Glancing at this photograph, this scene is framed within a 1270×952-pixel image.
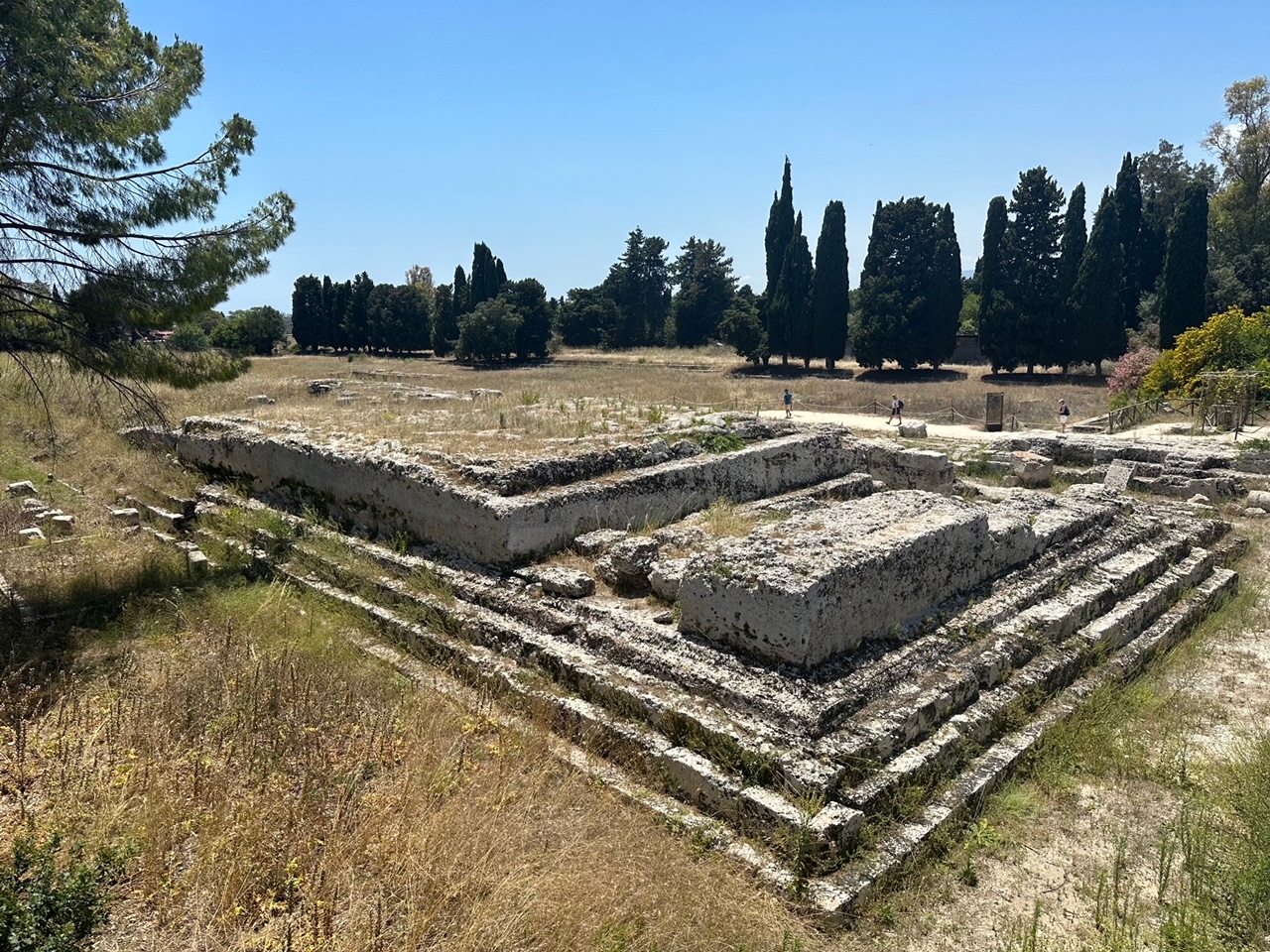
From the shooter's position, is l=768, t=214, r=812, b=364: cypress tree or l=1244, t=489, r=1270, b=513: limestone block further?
l=768, t=214, r=812, b=364: cypress tree

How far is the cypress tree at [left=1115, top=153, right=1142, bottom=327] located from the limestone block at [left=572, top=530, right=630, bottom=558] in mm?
39157

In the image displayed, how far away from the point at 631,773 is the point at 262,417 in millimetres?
9413

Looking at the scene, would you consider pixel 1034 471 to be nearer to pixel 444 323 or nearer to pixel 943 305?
pixel 943 305

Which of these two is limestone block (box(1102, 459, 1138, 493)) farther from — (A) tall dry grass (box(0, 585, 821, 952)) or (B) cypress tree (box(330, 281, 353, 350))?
(B) cypress tree (box(330, 281, 353, 350))

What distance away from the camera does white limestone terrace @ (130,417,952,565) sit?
24.8 ft

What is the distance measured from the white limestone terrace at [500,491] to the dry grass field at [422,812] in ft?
4.89

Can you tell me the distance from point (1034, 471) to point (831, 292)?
29.2 metres

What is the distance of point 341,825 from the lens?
12.4 ft

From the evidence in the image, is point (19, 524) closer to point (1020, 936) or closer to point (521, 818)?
point (521, 818)

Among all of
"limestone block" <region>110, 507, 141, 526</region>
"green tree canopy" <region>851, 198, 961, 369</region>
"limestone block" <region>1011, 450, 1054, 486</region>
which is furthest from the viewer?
"green tree canopy" <region>851, 198, 961, 369</region>

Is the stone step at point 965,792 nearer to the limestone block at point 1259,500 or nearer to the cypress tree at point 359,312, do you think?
the limestone block at point 1259,500

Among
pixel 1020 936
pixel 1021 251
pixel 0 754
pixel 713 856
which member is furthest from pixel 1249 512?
pixel 1021 251

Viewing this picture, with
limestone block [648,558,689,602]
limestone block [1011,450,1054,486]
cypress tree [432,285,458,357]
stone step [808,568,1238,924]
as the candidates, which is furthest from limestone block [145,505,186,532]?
cypress tree [432,285,458,357]

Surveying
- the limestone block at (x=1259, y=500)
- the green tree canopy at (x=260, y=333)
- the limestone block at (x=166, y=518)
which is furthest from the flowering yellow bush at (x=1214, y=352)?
the green tree canopy at (x=260, y=333)
